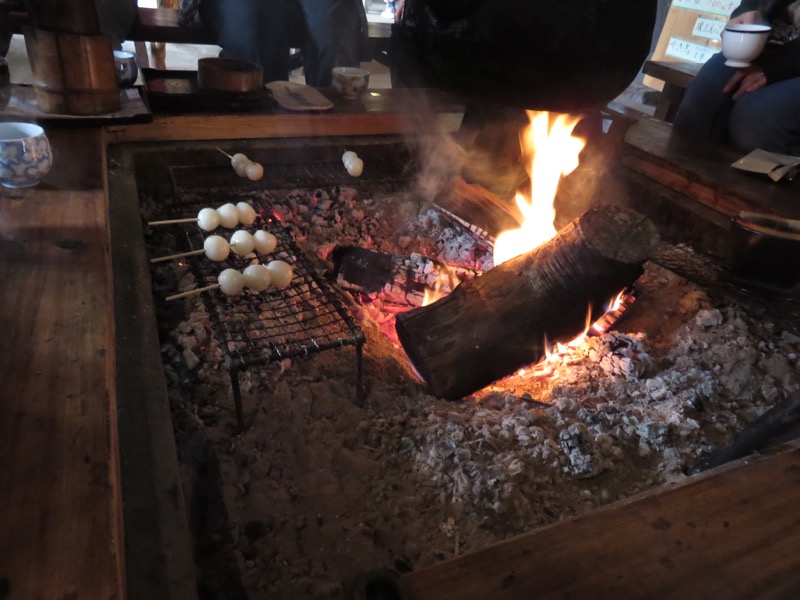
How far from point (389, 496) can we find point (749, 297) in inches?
69.5

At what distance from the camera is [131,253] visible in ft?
7.15

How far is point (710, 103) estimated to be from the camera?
11.9 feet

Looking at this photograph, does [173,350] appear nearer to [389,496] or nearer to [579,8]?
[389,496]

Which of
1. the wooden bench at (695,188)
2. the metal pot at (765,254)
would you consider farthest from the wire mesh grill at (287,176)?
the metal pot at (765,254)

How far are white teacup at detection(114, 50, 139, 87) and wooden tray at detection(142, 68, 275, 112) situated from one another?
0.33ft

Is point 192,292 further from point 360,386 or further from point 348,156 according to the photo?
point 348,156

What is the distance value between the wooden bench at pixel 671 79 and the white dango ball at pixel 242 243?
4290 millimetres

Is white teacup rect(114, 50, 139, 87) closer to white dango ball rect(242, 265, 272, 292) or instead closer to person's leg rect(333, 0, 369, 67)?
white dango ball rect(242, 265, 272, 292)

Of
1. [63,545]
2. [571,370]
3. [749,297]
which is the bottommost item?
[571,370]

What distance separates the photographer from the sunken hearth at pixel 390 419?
157 cm

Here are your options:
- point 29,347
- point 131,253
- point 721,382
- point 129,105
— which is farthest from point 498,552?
point 129,105

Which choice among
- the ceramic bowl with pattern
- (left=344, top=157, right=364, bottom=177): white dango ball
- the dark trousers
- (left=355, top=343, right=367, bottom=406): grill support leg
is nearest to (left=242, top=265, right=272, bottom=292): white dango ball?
(left=355, top=343, right=367, bottom=406): grill support leg

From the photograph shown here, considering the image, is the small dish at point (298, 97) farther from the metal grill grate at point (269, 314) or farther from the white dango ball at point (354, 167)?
the metal grill grate at point (269, 314)

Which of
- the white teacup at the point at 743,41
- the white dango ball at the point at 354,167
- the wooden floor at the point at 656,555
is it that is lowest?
the white dango ball at the point at 354,167
